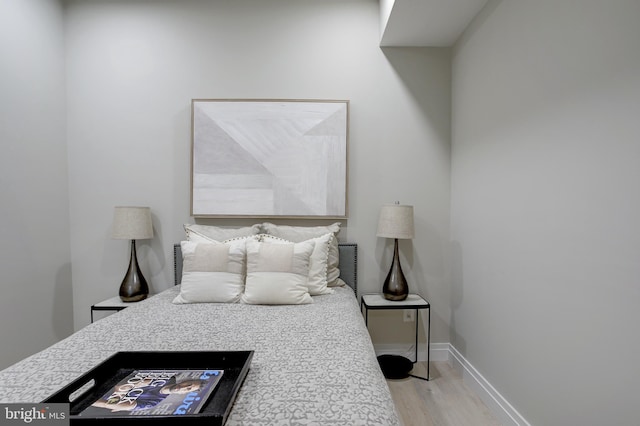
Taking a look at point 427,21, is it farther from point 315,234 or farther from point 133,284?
point 133,284

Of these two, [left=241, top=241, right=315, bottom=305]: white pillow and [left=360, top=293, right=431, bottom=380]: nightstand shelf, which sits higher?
[left=241, top=241, right=315, bottom=305]: white pillow

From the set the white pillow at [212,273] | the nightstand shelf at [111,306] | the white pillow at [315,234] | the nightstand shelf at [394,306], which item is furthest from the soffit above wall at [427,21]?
the nightstand shelf at [111,306]

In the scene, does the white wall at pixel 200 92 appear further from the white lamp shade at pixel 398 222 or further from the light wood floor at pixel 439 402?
the light wood floor at pixel 439 402

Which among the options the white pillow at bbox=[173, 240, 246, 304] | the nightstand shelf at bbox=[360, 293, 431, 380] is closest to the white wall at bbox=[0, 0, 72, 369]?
the white pillow at bbox=[173, 240, 246, 304]

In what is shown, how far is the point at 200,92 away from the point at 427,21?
Result: 1.79 metres

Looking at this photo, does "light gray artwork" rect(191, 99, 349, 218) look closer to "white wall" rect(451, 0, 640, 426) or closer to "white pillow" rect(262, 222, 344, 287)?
"white pillow" rect(262, 222, 344, 287)

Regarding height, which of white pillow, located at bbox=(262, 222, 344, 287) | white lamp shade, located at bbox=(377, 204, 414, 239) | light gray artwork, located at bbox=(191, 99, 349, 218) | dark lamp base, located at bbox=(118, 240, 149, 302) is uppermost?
light gray artwork, located at bbox=(191, 99, 349, 218)

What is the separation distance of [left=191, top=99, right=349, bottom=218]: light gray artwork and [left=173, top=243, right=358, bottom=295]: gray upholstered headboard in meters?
0.36

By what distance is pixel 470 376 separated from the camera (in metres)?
2.25

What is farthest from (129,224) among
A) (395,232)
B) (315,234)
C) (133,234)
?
(395,232)

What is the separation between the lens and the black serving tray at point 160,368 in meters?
0.81

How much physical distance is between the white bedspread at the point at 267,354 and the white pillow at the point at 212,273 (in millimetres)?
75

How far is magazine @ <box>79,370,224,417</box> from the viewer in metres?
0.90

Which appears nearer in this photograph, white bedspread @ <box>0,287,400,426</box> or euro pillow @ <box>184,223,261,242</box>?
white bedspread @ <box>0,287,400,426</box>
